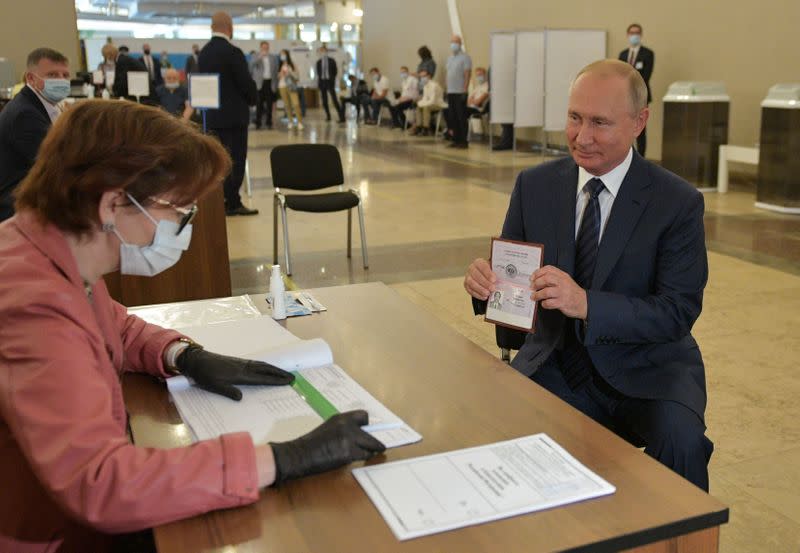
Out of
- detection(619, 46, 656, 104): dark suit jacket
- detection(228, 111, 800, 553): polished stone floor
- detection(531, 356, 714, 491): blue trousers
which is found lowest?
detection(228, 111, 800, 553): polished stone floor

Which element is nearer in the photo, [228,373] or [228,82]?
[228,373]

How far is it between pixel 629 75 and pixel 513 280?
0.67 m

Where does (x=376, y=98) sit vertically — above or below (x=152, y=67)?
below

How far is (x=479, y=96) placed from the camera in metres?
13.8

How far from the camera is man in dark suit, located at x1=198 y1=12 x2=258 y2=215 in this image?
23.7 feet

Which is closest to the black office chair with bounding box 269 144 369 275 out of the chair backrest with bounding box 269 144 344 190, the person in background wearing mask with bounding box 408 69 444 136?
the chair backrest with bounding box 269 144 344 190

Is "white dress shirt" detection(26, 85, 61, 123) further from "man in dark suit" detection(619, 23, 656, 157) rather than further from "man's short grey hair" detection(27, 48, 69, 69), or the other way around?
"man in dark suit" detection(619, 23, 656, 157)

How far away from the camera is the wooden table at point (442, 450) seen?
1131mm

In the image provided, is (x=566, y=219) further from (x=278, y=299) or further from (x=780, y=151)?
(x=780, y=151)

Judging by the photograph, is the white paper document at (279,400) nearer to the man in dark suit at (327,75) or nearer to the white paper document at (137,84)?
the white paper document at (137,84)

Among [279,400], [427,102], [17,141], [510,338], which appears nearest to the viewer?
[279,400]

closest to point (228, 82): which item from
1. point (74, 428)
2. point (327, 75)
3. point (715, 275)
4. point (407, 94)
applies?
point (715, 275)

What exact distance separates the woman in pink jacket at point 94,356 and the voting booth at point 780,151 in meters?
7.08

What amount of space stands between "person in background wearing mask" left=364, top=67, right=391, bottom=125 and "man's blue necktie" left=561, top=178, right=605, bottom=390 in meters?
15.8
